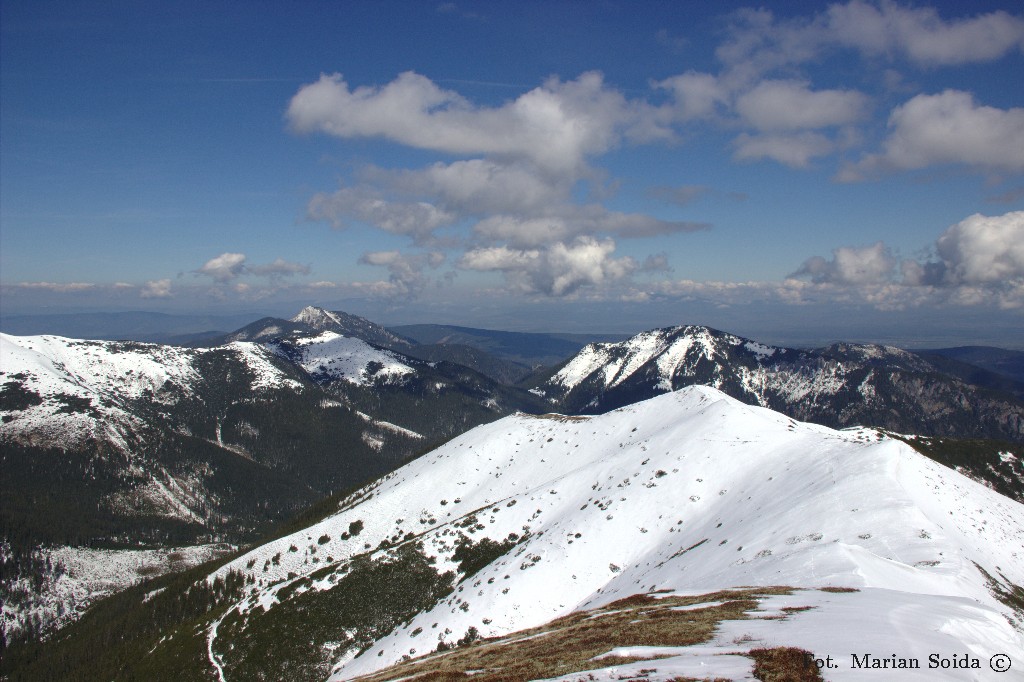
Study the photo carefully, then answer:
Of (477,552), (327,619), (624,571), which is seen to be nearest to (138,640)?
(327,619)

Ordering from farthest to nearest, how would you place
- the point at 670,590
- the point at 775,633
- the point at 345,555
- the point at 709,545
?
1. the point at 345,555
2. the point at 709,545
3. the point at 670,590
4. the point at 775,633

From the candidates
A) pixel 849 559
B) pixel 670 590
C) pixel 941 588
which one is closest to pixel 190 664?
pixel 670 590

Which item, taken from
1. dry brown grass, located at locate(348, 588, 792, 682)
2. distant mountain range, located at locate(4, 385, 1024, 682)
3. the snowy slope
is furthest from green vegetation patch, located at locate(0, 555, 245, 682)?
dry brown grass, located at locate(348, 588, 792, 682)

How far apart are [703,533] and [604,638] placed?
41.2 meters

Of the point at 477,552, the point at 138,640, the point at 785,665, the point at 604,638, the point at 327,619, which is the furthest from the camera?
the point at 138,640

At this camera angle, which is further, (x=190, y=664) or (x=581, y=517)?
(x=581, y=517)

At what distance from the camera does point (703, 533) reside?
66.4 meters

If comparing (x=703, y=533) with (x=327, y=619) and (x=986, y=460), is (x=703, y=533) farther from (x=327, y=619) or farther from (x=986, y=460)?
(x=986, y=460)

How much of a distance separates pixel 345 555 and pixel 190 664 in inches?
1129

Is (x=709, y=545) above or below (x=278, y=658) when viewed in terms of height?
above

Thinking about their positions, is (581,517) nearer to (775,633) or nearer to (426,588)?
Answer: (426,588)

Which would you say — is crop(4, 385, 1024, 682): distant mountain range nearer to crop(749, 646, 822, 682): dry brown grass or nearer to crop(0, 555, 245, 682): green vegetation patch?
crop(749, 646, 822, 682): dry brown grass

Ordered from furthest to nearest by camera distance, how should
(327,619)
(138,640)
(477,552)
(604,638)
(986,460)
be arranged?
1. (986,460)
2. (138,640)
3. (477,552)
4. (327,619)
5. (604,638)

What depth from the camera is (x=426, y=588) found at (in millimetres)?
77250
